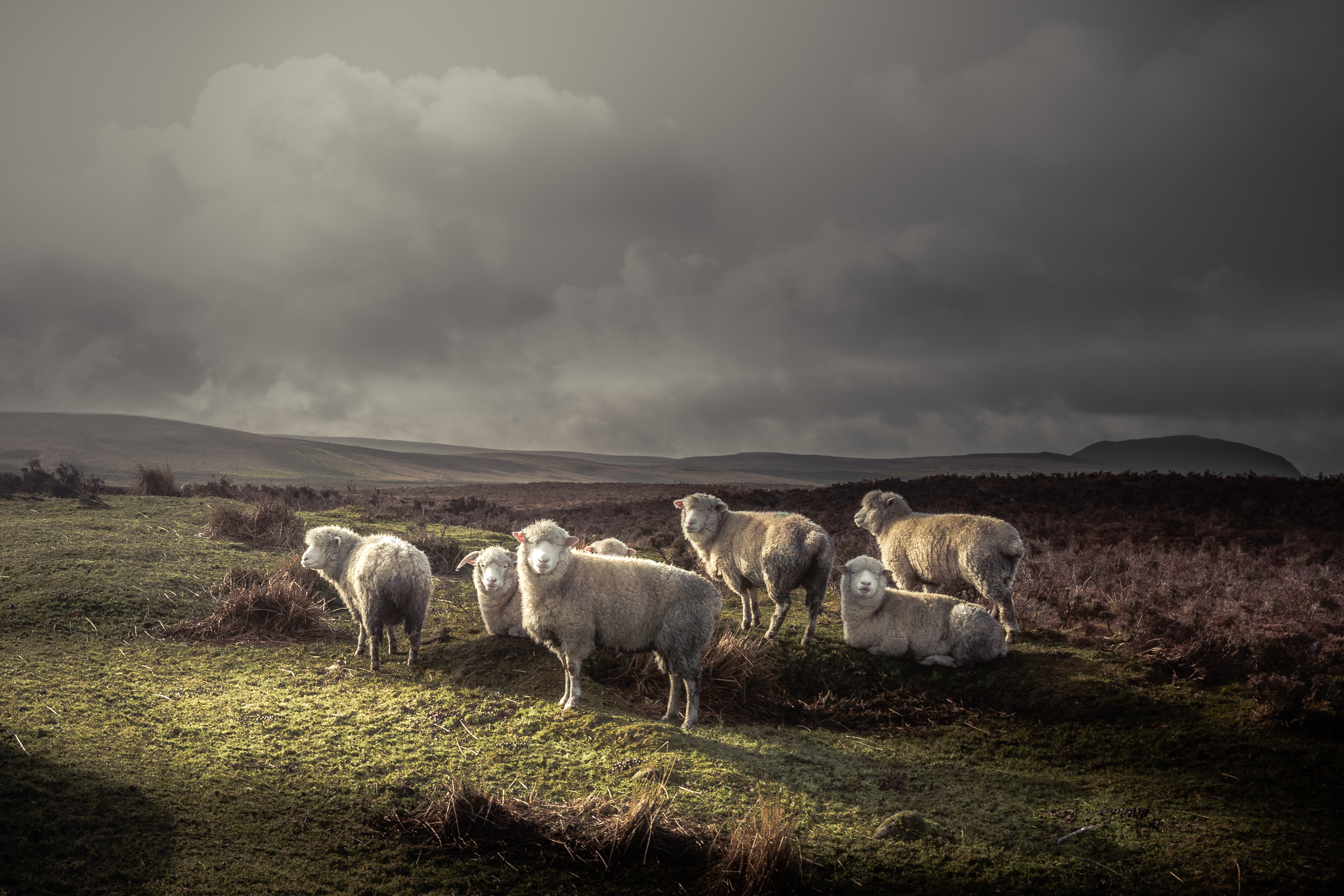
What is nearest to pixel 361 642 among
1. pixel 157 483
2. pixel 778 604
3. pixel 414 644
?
pixel 414 644

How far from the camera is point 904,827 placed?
446 cm

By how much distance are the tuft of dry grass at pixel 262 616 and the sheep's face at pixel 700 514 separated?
489 centimetres

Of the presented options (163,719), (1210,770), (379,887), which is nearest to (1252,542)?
(1210,770)

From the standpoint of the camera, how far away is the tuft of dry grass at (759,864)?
3568mm

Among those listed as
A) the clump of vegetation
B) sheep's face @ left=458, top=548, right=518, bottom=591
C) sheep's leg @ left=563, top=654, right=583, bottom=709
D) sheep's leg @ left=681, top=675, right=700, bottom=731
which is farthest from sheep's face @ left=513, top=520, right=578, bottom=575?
the clump of vegetation

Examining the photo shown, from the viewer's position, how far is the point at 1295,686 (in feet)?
20.6

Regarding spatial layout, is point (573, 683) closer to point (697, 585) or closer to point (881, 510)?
point (697, 585)

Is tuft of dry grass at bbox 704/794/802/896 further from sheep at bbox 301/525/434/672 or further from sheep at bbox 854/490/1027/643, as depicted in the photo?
sheep at bbox 854/490/1027/643

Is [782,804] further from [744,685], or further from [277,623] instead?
[277,623]

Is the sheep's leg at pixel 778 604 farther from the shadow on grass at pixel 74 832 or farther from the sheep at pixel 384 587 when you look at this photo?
the shadow on grass at pixel 74 832

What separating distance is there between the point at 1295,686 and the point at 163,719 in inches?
379

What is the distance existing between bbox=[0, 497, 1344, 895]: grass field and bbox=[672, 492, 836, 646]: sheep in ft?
2.42

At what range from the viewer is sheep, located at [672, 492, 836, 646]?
348 inches

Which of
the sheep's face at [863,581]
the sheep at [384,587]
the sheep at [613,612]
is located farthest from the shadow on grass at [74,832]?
the sheep's face at [863,581]
